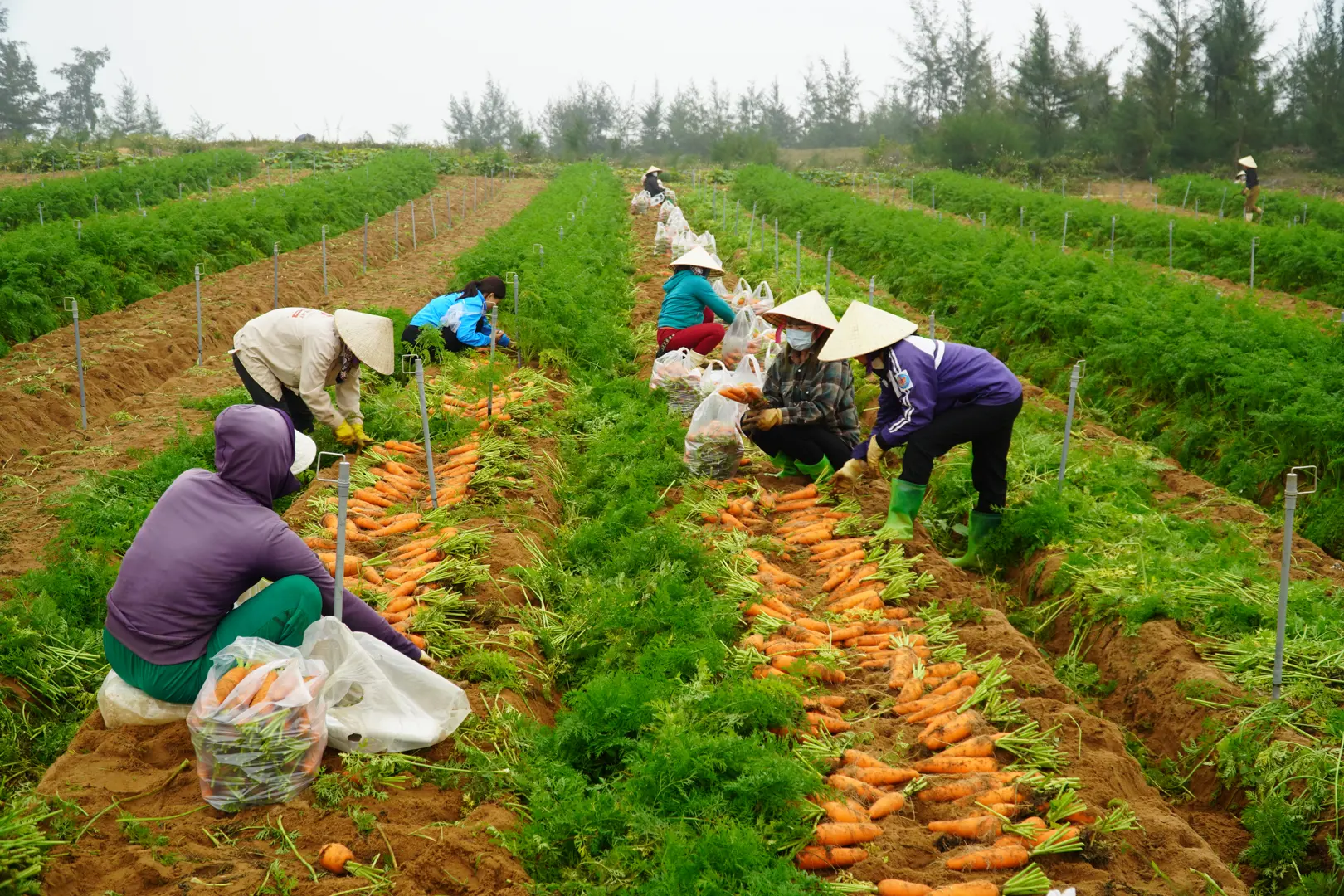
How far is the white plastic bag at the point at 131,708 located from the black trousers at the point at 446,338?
20.7ft

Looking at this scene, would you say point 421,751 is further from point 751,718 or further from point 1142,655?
point 1142,655

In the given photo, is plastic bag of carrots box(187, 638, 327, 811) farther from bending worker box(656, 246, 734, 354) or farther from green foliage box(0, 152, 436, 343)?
green foliage box(0, 152, 436, 343)

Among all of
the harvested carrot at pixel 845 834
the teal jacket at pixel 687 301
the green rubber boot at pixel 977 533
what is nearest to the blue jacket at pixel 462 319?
the teal jacket at pixel 687 301

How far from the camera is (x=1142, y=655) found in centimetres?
518

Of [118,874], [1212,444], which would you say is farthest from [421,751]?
[1212,444]

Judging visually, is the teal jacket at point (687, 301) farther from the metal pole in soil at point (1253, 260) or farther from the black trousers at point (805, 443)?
the metal pole in soil at point (1253, 260)

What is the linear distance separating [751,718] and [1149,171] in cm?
4262

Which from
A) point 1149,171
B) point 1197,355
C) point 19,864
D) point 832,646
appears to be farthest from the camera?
A: point 1149,171

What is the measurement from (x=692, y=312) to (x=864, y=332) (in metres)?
3.52

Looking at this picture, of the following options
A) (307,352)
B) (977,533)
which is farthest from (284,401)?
(977,533)

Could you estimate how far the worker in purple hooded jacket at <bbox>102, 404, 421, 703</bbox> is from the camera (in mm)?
3807

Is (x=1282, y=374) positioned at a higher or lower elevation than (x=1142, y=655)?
higher

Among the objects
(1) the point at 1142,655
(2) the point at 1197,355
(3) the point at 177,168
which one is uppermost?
(3) the point at 177,168

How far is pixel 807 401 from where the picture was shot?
7207 mm
